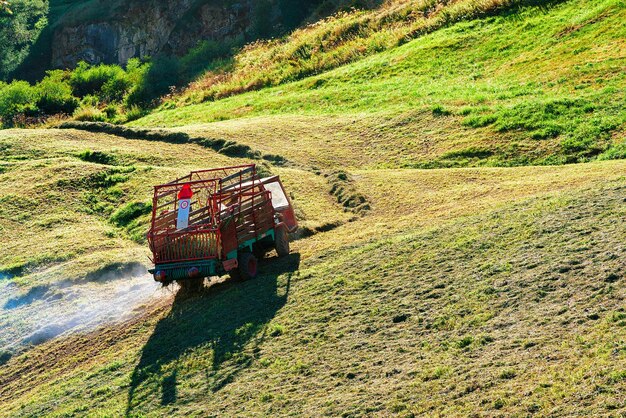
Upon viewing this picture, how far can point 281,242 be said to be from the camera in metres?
20.7

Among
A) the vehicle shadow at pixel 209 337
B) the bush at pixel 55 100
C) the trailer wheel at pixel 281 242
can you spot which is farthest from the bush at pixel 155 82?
the vehicle shadow at pixel 209 337

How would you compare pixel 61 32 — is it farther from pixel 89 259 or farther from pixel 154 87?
pixel 89 259

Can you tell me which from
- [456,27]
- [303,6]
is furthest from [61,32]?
[456,27]

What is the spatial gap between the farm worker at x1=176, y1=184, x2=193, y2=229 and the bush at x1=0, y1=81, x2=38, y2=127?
34035 millimetres

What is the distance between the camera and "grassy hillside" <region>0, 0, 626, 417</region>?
1284cm

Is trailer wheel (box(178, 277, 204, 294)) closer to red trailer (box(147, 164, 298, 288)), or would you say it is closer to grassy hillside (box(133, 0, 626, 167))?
red trailer (box(147, 164, 298, 288))

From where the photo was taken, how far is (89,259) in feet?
74.2

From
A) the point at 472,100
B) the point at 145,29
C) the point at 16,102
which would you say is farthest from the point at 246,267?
the point at 145,29

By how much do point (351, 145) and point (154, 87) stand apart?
26907 millimetres

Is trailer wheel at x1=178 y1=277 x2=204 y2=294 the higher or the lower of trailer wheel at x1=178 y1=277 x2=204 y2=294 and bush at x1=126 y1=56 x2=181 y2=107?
the lower

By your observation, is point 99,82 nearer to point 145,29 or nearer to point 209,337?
point 145,29

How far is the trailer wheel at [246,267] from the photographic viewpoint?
62.9ft

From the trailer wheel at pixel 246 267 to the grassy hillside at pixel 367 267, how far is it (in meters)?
0.22

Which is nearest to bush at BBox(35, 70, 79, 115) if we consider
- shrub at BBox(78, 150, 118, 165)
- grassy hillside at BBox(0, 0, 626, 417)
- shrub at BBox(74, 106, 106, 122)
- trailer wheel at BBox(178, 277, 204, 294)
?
shrub at BBox(74, 106, 106, 122)
